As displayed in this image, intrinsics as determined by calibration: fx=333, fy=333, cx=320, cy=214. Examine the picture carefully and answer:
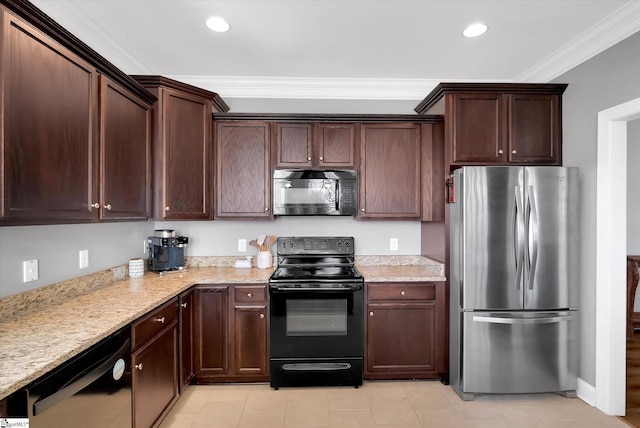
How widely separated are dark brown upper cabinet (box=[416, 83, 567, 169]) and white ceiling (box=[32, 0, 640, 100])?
299 mm

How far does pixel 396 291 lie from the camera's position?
266cm

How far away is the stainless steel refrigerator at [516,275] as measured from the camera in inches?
95.4

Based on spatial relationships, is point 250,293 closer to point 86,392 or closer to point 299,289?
point 299,289

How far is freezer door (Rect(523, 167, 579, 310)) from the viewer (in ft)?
7.94

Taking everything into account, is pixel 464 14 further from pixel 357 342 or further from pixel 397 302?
pixel 357 342

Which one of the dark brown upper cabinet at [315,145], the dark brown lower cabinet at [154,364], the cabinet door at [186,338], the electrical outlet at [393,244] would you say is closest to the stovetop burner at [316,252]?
the electrical outlet at [393,244]

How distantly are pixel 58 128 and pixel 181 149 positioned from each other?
1.11m

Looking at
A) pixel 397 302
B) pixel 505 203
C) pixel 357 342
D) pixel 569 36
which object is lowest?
pixel 357 342

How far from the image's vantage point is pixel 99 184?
186cm

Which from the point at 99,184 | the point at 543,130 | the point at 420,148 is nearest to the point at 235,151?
the point at 99,184

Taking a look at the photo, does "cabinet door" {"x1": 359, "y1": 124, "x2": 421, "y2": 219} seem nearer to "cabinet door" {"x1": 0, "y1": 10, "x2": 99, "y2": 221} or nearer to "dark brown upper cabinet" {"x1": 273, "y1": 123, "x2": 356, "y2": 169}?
"dark brown upper cabinet" {"x1": 273, "y1": 123, "x2": 356, "y2": 169}

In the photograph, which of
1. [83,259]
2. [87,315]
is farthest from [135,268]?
[87,315]

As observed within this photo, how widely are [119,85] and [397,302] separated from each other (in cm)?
246

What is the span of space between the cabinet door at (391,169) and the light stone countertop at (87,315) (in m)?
0.57
